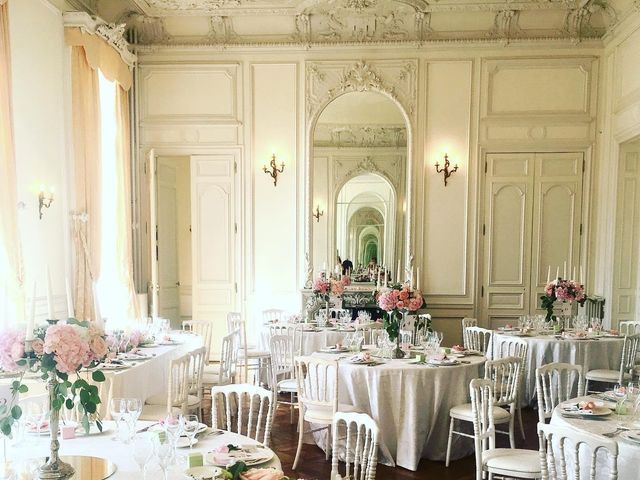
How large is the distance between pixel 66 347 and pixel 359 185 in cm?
709

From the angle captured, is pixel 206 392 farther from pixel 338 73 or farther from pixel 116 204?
pixel 338 73

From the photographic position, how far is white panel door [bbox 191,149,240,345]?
25.8ft

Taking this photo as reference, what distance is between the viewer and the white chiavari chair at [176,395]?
13.1 feet

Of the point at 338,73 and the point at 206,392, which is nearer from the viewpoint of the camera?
the point at 206,392

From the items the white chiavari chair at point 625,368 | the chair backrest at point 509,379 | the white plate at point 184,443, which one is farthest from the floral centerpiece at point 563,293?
the white plate at point 184,443

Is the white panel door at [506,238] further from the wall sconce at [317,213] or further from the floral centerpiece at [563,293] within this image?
the wall sconce at [317,213]

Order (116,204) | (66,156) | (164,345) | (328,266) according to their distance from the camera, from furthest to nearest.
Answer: (328,266)
(116,204)
(66,156)
(164,345)

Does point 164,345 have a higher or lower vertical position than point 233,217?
lower

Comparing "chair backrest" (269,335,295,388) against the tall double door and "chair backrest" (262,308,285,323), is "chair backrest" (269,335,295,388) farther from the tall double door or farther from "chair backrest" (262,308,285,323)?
the tall double door

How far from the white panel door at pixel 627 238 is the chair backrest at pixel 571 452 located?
4.91 m

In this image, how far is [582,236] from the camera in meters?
7.61

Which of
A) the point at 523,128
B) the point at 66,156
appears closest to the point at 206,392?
the point at 66,156

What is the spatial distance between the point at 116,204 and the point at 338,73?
3.80m

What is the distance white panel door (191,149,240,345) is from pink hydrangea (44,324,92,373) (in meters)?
5.76
